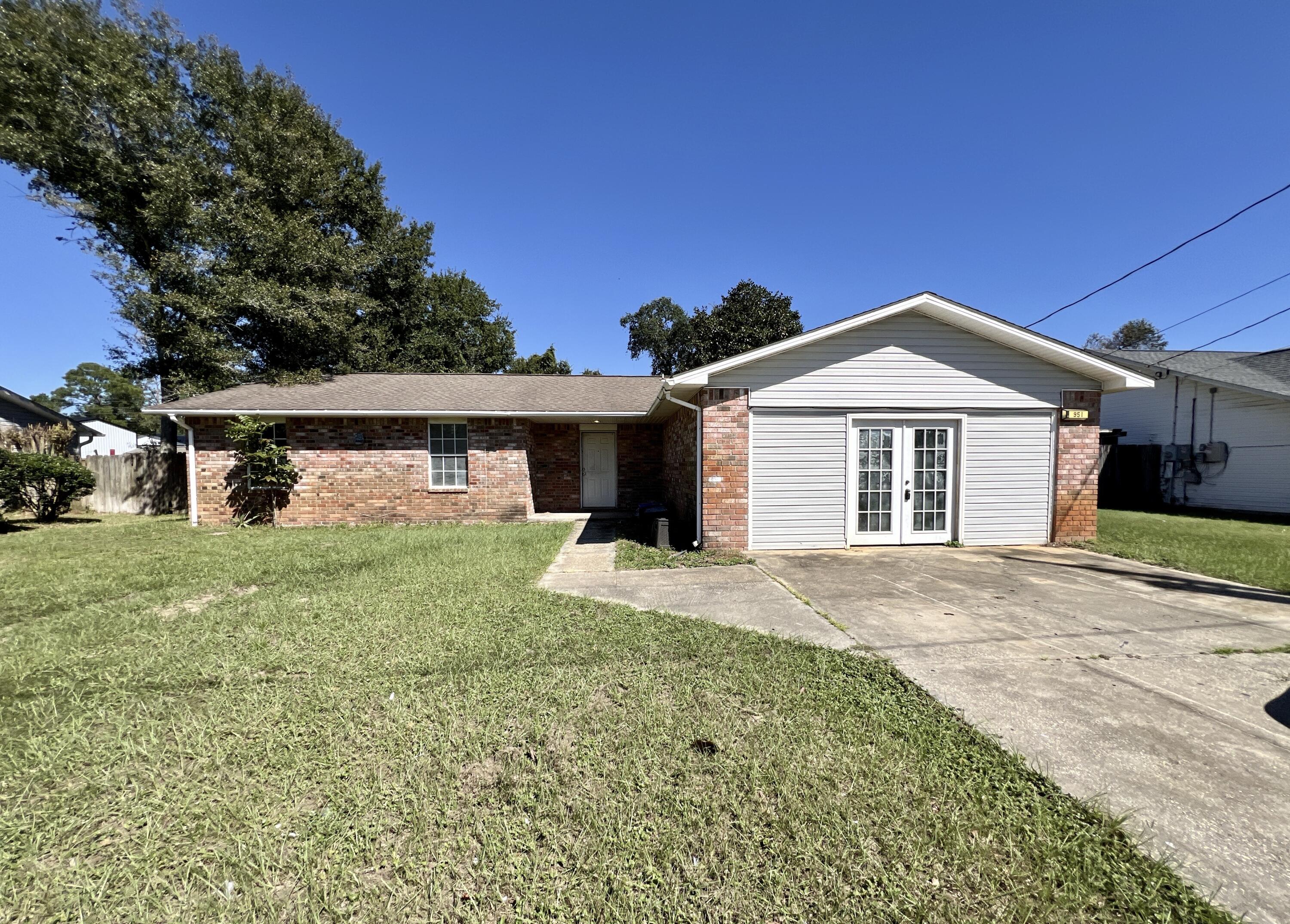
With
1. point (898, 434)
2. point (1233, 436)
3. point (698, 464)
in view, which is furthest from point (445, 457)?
point (1233, 436)

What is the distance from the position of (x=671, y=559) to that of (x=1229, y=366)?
1960 cm

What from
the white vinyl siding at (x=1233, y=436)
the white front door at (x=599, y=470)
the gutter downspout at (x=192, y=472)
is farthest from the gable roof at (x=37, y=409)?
the white vinyl siding at (x=1233, y=436)

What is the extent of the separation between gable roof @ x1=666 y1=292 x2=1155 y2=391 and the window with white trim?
237 inches

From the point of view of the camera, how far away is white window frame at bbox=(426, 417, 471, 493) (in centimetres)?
1100

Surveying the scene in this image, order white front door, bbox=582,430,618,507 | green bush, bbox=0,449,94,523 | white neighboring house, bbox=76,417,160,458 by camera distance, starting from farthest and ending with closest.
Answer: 1. white neighboring house, bbox=76,417,160,458
2. white front door, bbox=582,430,618,507
3. green bush, bbox=0,449,94,523

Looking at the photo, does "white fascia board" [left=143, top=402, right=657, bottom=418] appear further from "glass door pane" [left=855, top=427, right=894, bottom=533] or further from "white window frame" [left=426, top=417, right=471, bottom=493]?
"glass door pane" [left=855, top=427, right=894, bottom=533]

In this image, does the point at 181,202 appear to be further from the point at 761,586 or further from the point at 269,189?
the point at 761,586

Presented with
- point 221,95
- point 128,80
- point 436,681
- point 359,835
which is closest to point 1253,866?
point 359,835

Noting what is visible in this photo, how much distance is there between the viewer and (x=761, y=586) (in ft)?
18.3

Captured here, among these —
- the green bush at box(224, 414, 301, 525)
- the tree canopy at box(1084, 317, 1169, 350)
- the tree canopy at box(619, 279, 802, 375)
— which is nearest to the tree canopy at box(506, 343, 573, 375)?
the tree canopy at box(619, 279, 802, 375)

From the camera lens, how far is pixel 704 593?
5.32 metres

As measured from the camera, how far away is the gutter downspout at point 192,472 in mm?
10484

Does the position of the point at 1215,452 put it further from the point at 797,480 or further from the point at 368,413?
the point at 368,413

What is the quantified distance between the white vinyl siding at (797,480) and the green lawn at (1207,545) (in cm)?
422
